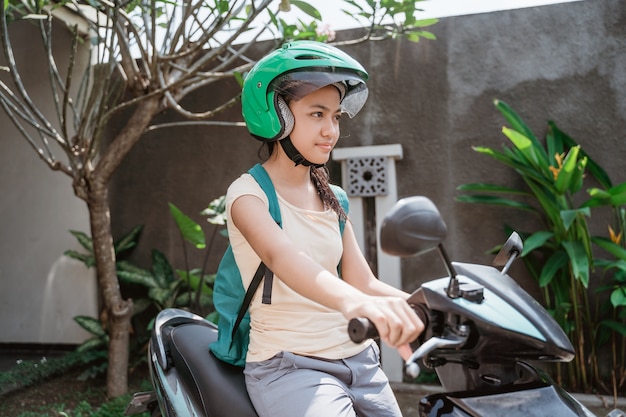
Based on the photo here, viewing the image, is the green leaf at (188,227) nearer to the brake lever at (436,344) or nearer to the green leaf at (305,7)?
the green leaf at (305,7)

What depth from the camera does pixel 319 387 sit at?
4.74 ft

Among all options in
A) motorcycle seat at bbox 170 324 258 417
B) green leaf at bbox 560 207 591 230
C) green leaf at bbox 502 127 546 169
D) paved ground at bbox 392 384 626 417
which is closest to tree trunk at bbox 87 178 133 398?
paved ground at bbox 392 384 626 417

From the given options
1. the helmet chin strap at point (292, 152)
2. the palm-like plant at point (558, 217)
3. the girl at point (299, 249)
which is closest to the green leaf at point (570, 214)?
the palm-like plant at point (558, 217)

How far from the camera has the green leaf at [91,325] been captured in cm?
446

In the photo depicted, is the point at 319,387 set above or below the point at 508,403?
below

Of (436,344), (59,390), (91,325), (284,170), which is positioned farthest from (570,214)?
(59,390)

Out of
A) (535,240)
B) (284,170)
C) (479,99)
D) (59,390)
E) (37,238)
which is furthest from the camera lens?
(37,238)

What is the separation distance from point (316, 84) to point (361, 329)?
780mm

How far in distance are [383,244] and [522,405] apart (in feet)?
1.36

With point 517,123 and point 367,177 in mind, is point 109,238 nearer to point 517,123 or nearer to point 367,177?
point 367,177

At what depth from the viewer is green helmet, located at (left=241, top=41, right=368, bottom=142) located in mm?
1570

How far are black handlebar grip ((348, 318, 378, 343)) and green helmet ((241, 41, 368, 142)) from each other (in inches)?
29.5

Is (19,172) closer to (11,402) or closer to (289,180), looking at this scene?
(11,402)

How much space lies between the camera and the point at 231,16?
3602 mm
